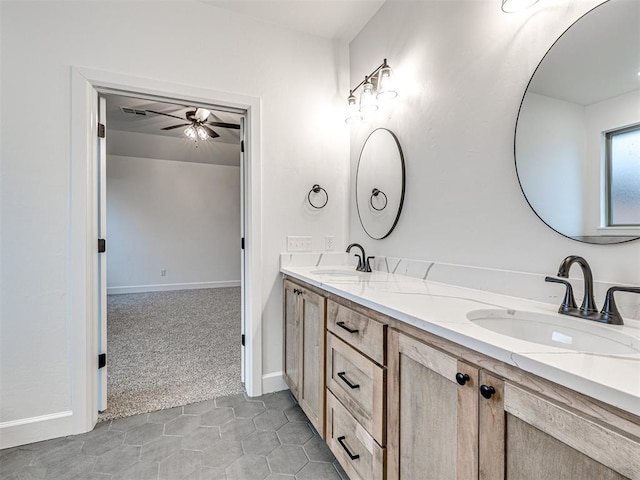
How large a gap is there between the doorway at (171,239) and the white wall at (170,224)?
0.05 feet

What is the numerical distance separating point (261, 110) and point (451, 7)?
49.7 inches

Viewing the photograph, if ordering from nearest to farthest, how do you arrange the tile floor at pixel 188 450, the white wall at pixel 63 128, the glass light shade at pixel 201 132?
the tile floor at pixel 188 450
the white wall at pixel 63 128
the glass light shade at pixel 201 132

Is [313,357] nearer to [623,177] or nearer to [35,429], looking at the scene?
[623,177]

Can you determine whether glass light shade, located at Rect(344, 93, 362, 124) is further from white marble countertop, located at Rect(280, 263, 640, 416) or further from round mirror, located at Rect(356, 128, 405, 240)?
white marble countertop, located at Rect(280, 263, 640, 416)

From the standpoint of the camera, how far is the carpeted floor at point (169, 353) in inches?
84.1

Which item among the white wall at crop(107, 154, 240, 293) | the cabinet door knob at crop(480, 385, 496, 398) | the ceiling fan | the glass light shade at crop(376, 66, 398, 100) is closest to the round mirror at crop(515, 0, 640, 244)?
the cabinet door knob at crop(480, 385, 496, 398)

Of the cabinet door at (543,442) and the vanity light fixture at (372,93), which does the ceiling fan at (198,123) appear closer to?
the vanity light fixture at (372,93)

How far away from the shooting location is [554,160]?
3.68 ft

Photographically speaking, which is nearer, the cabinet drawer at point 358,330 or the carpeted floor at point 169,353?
the cabinet drawer at point 358,330

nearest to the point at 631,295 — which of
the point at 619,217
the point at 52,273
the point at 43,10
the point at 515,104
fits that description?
the point at 619,217

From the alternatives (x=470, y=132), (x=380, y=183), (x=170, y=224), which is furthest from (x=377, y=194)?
(x=170, y=224)

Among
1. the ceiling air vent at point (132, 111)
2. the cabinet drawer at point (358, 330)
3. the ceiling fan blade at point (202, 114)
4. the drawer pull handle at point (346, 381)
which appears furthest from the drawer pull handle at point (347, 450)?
the ceiling air vent at point (132, 111)


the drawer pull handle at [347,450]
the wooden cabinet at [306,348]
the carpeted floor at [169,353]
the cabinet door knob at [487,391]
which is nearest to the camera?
the cabinet door knob at [487,391]

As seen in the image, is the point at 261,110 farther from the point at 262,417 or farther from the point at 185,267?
the point at 185,267
